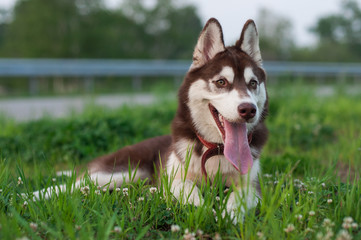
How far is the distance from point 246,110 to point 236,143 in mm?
385

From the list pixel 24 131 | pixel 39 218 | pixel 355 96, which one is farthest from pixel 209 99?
pixel 355 96

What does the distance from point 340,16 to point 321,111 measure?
5474cm

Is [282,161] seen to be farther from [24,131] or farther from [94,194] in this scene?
[24,131]

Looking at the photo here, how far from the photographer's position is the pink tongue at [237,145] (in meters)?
2.96

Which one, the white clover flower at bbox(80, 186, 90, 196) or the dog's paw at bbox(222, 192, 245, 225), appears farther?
the white clover flower at bbox(80, 186, 90, 196)

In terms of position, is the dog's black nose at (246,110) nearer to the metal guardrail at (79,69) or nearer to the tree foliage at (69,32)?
the metal guardrail at (79,69)

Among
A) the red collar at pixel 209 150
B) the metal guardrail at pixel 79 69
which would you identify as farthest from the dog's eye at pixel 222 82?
the metal guardrail at pixel 79 69

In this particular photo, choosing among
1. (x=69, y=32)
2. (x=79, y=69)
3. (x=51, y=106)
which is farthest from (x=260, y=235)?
(x=69, y=32)

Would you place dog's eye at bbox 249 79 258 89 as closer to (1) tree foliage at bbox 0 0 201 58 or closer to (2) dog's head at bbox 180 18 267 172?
(2) dog's head at bbox 180 18 267 172

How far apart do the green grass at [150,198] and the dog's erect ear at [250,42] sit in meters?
1.18

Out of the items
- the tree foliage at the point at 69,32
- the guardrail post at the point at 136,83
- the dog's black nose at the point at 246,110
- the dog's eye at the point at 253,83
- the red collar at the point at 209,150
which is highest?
the tree foliage at the point at 69,32

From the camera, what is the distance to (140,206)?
2658mm

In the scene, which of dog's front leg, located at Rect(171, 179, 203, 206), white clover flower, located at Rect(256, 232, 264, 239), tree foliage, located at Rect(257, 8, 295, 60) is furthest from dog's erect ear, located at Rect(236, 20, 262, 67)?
tree foliage, located at Rect(257, 8, 295, 60)

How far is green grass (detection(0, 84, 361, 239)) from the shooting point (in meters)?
2.31
